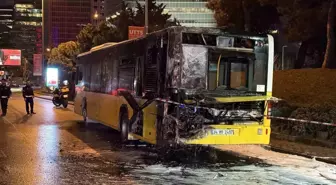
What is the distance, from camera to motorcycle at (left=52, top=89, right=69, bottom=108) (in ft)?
95.2

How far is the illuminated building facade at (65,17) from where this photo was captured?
523 feet

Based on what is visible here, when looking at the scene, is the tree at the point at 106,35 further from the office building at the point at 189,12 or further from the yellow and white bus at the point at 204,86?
the office building at the point at 189,12

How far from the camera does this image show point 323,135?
41.6ft

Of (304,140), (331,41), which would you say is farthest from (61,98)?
(304,140)

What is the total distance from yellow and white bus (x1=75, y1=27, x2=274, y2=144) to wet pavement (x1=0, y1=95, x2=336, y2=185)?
24.6 inches

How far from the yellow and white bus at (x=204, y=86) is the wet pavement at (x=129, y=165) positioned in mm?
624

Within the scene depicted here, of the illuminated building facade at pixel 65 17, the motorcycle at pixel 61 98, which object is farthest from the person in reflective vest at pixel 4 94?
the illuminated building facade at pixel 65 17

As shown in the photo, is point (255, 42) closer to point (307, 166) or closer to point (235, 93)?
point (235, 93)

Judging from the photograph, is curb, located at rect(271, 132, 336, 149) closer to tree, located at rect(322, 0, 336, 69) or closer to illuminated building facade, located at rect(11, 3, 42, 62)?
tree, located at rect(322, 0, 336, 69)

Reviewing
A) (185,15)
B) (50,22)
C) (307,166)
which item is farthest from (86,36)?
(50,22)

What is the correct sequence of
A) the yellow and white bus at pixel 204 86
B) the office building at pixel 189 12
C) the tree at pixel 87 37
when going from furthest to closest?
the office building at pixel 189 12
the tree at pixel 87 37
the yellow and white bus at pixel 204 86

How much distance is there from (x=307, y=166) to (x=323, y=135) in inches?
125

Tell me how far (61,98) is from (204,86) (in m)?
21.0

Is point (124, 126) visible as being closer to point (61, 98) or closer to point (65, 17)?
point (61, 98)
